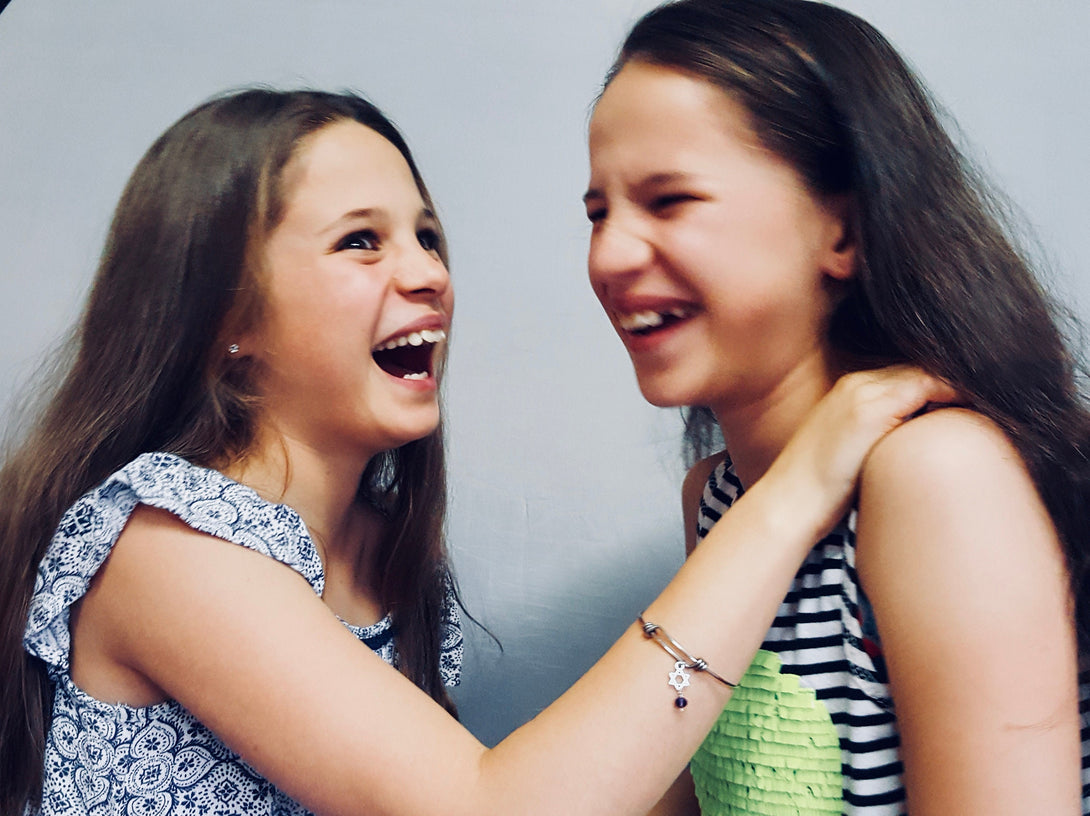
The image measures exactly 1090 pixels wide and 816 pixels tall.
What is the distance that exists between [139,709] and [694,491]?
611 millimetres

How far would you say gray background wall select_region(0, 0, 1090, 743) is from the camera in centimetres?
120

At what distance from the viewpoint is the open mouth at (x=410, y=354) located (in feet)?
3.09

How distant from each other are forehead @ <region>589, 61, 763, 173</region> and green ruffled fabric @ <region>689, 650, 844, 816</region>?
42 cm

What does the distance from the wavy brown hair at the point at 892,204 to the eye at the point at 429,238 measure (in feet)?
0.98

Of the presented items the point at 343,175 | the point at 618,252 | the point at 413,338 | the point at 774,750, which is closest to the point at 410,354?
the point at 413,338

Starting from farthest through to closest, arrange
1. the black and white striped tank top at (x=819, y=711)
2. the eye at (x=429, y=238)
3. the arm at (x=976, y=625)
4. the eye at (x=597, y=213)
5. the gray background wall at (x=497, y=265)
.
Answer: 1. the gray background wall at (x=497, y=265)
2. the eye at (x=429, y=238)
3. the eye at (x=597, y=213)
4. the black and white striped tank top at (x=819, y=711)
5. the arm at (x=976, y=625)

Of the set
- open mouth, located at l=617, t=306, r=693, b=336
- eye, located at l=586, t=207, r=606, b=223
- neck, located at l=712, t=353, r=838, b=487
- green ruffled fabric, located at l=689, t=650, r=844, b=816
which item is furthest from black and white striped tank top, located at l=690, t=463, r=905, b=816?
eye, located at l=586, t=207, r=606, b=223

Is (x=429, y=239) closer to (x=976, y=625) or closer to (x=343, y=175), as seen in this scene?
(x=343, y=175)

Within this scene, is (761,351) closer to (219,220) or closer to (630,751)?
(630,751)

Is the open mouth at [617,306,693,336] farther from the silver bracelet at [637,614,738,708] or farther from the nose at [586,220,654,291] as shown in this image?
the silver bracelet at [637,614,738,708]

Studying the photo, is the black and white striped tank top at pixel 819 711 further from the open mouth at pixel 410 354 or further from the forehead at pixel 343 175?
the forehead at pixel 343 175

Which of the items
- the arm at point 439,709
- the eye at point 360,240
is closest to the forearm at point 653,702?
the arm at point 439,709

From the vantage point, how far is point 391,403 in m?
0.91

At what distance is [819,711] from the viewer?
2.53 feet
